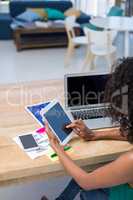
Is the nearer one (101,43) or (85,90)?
(85,90)

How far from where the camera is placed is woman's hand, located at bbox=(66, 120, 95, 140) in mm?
1558

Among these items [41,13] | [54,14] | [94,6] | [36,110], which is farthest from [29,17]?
[36,110]

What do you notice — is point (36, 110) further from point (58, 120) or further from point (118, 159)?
point (118, 159)

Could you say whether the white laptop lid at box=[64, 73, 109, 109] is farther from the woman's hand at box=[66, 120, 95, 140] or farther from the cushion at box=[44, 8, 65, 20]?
the cushion at box=[44, 8, 65, 20]

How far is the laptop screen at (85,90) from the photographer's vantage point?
174 centimetres

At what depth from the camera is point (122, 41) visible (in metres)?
5.83

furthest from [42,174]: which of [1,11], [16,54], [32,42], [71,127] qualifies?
[1,11]

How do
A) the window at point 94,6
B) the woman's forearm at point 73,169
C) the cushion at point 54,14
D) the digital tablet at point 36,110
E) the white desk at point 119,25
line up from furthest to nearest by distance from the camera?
the window at point 94,6
the cushion at point 54,14
the white desk at point 119,25
the digital tablet at point 36,110
the woman's forearm at point 73,169

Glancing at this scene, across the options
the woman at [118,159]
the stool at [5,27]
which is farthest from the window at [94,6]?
the woman at [118,159]

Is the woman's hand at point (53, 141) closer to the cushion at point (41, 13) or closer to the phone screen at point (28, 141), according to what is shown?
the phone screen at point (28, 141)

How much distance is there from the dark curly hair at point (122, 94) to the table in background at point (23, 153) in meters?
0.20

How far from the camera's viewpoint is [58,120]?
5.02ft

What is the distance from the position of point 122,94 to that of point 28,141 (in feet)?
1.62

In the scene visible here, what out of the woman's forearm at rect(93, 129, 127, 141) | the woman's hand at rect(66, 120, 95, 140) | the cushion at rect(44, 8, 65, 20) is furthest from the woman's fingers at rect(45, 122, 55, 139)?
the cushion at rect(44, 8, 65, 20)
